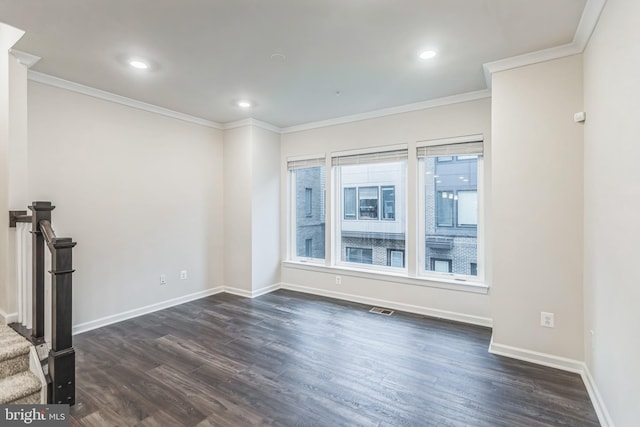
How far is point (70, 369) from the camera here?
82.7 inches

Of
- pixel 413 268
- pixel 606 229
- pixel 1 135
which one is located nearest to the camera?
pixel 606 229

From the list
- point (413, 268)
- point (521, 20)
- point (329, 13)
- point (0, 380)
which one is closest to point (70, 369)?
point (0, 380)

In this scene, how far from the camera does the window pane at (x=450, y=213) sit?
12.3 feet

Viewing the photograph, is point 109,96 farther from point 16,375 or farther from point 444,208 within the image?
point 444,208

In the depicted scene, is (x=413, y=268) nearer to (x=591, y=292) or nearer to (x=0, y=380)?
(x=591, y=292)

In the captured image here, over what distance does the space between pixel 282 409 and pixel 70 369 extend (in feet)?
4.77

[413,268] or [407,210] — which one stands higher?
[407,210]

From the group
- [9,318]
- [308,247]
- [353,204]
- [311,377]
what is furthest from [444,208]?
[9,318]

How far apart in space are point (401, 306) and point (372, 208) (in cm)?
141

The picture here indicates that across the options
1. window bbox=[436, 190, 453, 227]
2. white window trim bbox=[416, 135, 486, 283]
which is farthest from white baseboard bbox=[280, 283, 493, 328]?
window bbox=[436, 190, 453, 227]

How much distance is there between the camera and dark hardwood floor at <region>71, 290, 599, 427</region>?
6.68ft

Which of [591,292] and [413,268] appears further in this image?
[413,268]

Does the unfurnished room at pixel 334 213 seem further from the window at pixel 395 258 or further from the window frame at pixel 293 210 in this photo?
the window frame at pixel 293 210

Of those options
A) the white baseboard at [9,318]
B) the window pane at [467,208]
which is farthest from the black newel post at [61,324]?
the window pane at [467,208]
